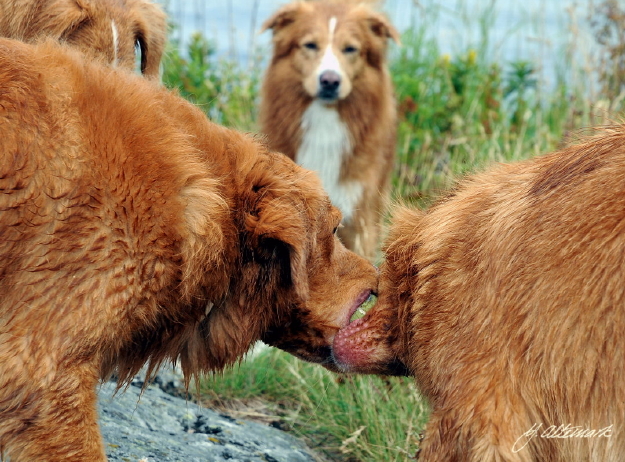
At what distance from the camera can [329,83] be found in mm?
7930

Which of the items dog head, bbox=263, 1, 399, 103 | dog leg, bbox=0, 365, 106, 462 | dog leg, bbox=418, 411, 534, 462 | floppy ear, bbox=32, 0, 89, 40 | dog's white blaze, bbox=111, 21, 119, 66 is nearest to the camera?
dog leg, bbox=418, 411, 534, 462

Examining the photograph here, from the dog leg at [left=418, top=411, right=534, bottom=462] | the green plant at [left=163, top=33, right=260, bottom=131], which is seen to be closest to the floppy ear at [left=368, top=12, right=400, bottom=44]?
the green plant at [left=163, top=33, right=260, bottom=131]

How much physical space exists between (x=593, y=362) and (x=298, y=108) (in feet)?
19.5

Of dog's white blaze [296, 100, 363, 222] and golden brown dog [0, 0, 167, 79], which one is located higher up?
golden brown dog [0, 0, 167, 79]

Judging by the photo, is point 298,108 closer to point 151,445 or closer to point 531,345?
point 151,445

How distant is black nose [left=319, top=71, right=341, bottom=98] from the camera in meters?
7.89

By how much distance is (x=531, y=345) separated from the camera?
2619 mm

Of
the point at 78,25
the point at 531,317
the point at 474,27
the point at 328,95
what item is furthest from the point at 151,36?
the point at 474,27

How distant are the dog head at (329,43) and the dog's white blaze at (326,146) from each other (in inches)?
6.3

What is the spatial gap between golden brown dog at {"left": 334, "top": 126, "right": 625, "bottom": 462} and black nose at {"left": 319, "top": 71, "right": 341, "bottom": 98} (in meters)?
4.89

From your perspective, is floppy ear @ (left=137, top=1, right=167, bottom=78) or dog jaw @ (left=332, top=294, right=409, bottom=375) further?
floppy ear @ (left=137, top=1, right=167, bottom=78)

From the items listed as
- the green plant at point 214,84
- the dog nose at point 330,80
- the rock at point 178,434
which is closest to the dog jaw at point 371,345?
the rock at point 178,434

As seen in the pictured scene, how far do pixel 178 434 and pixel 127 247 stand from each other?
1.53 meters

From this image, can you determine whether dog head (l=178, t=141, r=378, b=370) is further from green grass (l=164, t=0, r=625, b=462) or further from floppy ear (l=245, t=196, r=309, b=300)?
green grass (l=164, t=0, r=625, b=462)
